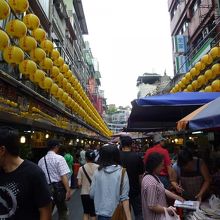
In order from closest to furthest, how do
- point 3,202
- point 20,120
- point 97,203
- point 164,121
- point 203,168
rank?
1. point 3,202
2. point 97,203
3. point 203,168
4. point 20,120
5. point 164,121

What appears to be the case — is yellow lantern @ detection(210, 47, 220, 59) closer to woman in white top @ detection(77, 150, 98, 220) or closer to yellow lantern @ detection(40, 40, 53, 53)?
yellow lantern @ detection(40, 40, 53, 53)

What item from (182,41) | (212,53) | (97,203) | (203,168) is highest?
(182,41)

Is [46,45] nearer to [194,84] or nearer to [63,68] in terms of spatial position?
[63,68]

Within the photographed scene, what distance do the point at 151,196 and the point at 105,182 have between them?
2.32 feet

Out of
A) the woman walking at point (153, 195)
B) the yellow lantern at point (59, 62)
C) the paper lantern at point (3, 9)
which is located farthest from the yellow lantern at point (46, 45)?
the woman walking at point (153, 195)

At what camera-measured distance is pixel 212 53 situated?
12.2 metres

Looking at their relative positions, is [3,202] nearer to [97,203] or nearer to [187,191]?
[97,203]

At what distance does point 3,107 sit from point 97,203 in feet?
23.8

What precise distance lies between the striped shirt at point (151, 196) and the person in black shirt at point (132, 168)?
1.77 m

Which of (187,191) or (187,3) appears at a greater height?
(187,3)

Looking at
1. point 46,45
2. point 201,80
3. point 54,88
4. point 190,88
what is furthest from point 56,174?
point 190,88

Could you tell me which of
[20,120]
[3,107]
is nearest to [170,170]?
[20,120]

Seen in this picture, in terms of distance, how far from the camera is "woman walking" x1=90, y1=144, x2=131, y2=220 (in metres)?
4.57

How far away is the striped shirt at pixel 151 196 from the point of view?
4.25 m
